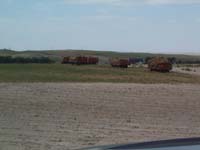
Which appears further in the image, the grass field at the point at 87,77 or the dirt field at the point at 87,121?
the grass field at the point at 87,77

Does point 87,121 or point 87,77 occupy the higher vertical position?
point 87,121

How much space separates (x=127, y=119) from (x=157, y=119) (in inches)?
34.4

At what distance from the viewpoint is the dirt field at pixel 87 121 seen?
42.2 feet

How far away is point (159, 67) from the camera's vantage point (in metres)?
81.7

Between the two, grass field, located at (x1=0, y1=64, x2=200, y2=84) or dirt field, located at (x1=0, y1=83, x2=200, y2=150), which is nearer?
dirt field, located at (x1=0, y1=83, x2=200, y2=150)

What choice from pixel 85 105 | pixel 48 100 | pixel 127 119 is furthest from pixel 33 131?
pixel 48 100

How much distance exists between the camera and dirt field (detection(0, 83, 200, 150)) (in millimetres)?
12867

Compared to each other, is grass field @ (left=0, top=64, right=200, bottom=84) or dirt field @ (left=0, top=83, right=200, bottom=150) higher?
dirt field @ (left=0, top=83, right=200, bottom=150)

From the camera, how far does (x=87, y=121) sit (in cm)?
1631

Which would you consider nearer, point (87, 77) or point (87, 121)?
point (87, 121)

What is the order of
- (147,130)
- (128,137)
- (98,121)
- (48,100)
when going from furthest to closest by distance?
(48,100) → (98,121) → (147,130) → (128,137)

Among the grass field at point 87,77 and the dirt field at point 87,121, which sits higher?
the dirt field at point 87,121

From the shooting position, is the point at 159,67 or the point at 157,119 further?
the point at 159,67

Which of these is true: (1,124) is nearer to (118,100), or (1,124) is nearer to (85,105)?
(85,105)
